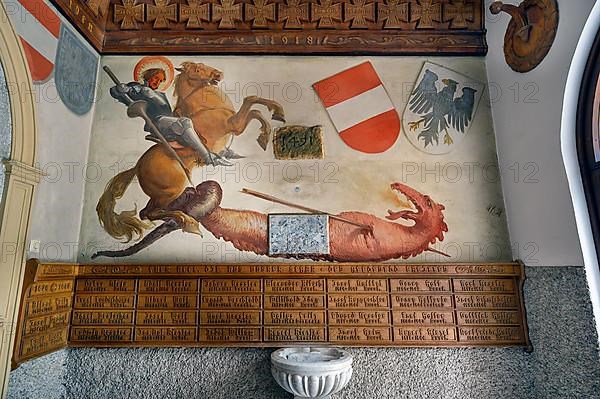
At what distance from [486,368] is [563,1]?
8.74 feet

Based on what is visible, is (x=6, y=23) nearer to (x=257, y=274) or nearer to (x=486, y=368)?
(x=257, y=274)

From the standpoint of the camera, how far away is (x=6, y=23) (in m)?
2.23

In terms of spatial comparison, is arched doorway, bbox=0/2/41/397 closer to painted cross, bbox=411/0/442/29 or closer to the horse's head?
the horse's head

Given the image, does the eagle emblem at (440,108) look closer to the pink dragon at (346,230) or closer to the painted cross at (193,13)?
the pink dragon at (346,230)

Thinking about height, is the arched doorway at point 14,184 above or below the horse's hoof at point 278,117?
below

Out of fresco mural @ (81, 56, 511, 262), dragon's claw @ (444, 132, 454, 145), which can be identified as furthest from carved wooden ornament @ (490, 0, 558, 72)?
dragon's claw @ (444, 132, 454, 145)

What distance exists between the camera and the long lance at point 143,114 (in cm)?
306

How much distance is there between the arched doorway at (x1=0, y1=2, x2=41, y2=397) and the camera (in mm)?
2191

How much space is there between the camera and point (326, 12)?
3305 mm

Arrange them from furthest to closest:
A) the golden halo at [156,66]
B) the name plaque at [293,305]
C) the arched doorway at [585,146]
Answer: the golden halo at [156,66] < the name plaque at [293,305] < the arched doorway at [585,146]

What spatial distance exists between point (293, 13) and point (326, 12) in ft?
0.99

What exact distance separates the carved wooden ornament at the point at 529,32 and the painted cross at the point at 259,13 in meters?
1.85

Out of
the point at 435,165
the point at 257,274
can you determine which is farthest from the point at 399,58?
the point at 257,274

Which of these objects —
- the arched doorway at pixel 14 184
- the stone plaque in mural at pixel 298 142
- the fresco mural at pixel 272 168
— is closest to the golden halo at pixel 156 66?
the fresco mural at pixel 272 168
